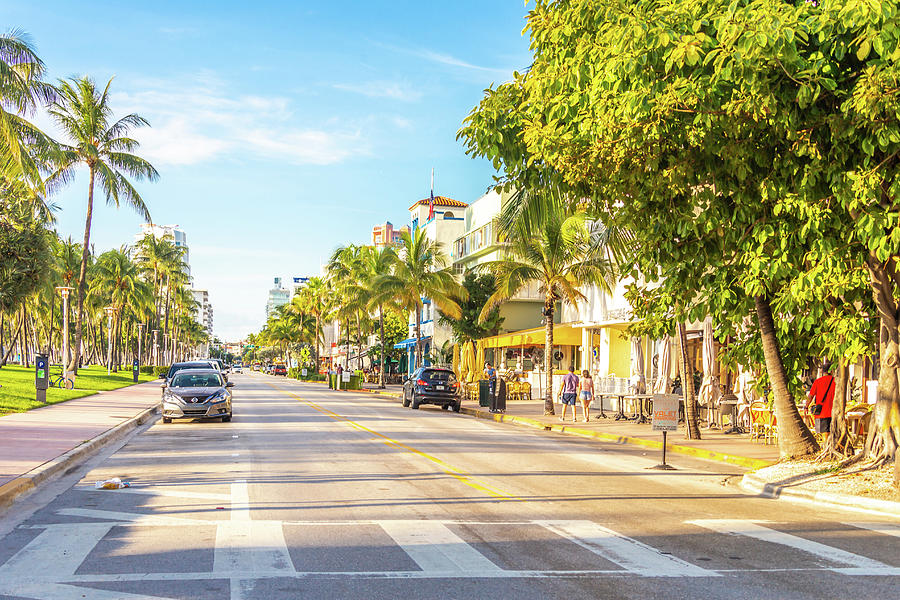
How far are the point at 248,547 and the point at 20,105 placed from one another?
67.9ft

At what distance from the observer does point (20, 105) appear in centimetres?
2381

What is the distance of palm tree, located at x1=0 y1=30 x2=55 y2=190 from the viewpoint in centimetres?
2164

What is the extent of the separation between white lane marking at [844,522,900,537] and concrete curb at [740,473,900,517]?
103 cm

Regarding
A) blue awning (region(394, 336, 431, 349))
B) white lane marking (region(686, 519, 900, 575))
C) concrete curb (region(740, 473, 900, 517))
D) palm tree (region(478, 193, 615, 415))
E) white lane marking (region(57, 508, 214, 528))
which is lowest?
concrete curb (region(740, 473, 900, 517))

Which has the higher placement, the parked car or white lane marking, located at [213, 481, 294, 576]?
the parked car

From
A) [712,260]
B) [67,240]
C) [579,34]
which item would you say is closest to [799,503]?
[712,260]

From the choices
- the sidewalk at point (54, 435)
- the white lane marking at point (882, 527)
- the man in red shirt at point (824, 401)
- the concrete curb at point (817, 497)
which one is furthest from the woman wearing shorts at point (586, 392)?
the white lane marking at point (882, 527)

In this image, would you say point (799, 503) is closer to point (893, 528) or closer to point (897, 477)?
point (897, 477)

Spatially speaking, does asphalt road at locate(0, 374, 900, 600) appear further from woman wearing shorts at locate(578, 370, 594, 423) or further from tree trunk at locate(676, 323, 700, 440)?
woman wearing shorts at locate(578, 370, 594, 423)

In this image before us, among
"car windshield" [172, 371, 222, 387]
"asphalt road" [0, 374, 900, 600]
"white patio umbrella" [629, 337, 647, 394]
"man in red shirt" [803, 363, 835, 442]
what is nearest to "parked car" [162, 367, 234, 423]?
"car windshield" [172, 371, 222, 387]

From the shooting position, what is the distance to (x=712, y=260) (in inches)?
525

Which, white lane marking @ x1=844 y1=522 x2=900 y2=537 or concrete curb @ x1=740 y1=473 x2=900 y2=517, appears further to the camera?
concrete curb @ x1=740 y1=473 x2=900 y2=517

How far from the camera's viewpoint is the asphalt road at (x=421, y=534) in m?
6.36

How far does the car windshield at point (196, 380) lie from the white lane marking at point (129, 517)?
1493cm
